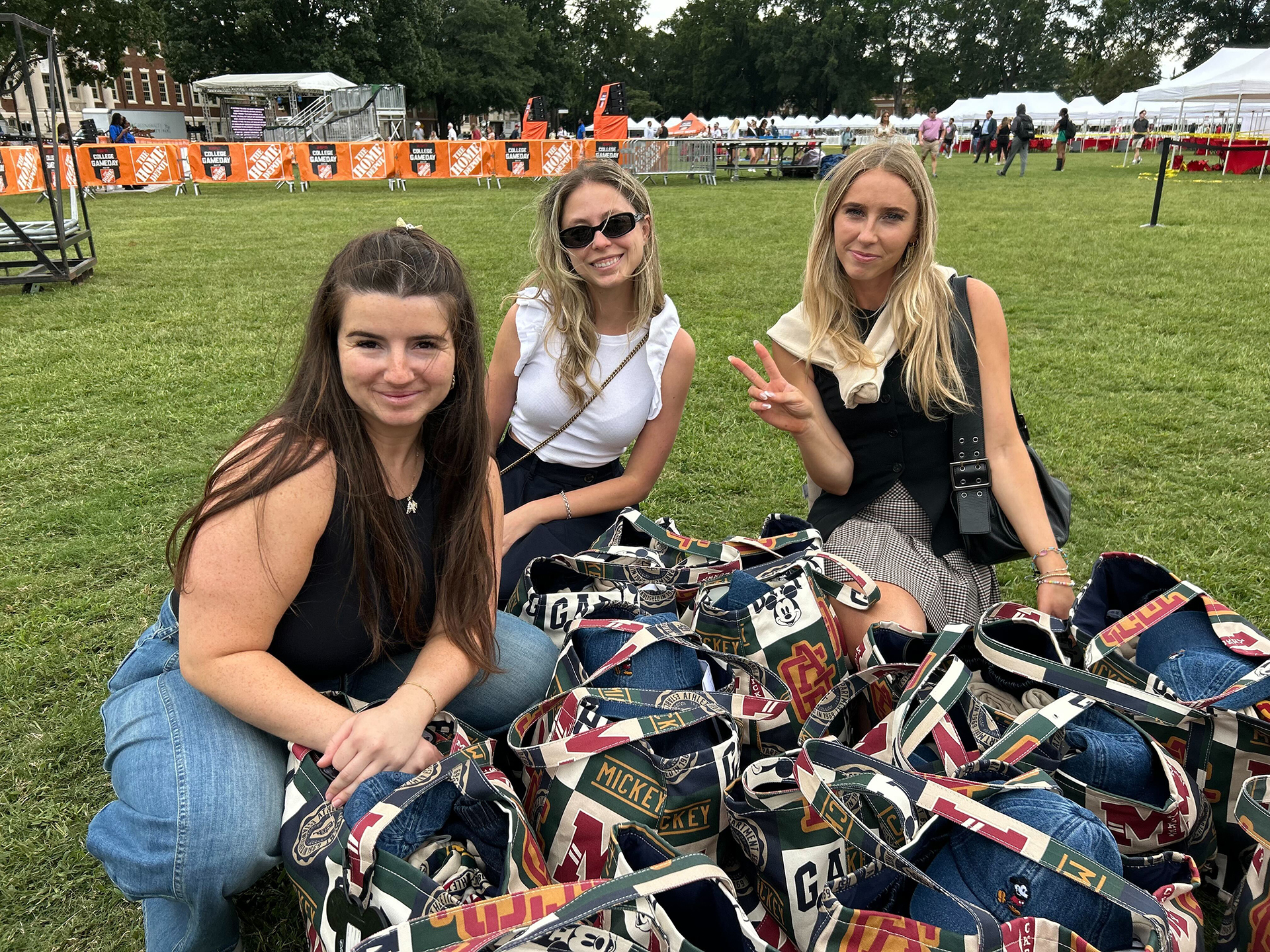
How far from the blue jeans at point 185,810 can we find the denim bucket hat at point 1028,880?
1.33m

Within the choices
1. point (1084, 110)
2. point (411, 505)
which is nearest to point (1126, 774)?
point (411, 505)

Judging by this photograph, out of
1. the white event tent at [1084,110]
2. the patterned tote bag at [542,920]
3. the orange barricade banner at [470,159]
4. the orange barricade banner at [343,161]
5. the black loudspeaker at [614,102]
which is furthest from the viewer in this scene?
the white event tent at [1084,110]

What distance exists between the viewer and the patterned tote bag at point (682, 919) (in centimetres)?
134

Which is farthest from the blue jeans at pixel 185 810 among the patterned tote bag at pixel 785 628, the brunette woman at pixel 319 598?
the patterned tote bag at pixel 785 628

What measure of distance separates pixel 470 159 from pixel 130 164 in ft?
28.4

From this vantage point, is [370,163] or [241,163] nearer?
[241,163]

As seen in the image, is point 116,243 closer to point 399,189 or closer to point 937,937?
point 399,189

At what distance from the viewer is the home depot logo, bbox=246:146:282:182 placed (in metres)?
22.6

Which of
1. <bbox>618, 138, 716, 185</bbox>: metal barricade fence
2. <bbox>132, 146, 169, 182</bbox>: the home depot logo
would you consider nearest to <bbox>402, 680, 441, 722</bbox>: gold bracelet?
<bbox>132, 146, 169, 182</bbox>: the home depot logo

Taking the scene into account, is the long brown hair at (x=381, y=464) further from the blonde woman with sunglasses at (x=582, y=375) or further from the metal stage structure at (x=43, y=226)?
the metal stage structure at (x=43, y=226)

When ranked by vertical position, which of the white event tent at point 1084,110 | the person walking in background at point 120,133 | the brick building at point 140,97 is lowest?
the person walking in background at point 120,133

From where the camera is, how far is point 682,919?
1.46m

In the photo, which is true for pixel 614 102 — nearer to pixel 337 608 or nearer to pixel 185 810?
pixel 337 608

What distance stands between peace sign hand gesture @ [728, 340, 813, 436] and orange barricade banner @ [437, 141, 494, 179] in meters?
23.8
